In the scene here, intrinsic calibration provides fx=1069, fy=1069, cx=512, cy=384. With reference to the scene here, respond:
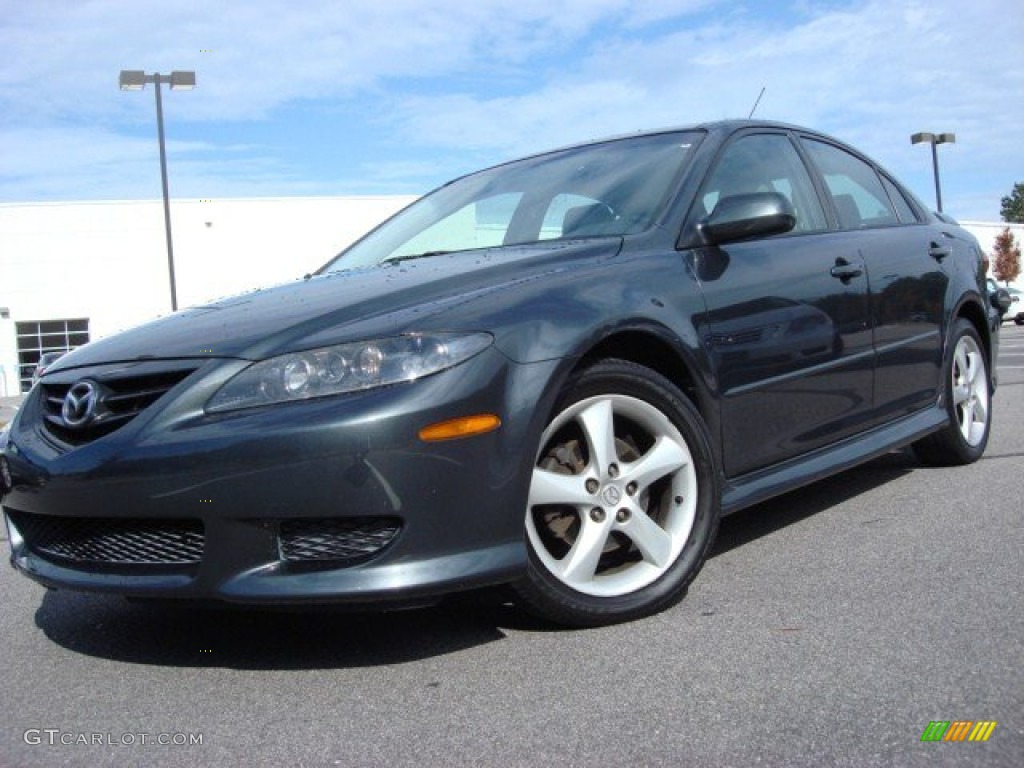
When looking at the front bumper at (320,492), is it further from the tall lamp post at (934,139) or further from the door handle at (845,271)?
the tall lamp post at (934,139)

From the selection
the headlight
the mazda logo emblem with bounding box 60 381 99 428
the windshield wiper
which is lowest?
the mazda logo emblem with bounding box 60 381 99 428

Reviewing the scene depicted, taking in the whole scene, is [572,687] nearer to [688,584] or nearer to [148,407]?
[688,584]

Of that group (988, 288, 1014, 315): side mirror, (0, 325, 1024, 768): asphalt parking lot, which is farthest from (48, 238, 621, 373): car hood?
(988, 288, 1014, 315): side mirror

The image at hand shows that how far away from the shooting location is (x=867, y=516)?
4219 millimetres

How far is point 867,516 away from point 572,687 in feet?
6.92

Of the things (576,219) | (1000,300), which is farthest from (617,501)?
(1000,300)

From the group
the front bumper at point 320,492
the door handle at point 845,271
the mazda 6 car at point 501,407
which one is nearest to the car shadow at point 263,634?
the front bumper at point 320,492

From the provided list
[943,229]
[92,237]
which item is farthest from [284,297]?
[92,237]

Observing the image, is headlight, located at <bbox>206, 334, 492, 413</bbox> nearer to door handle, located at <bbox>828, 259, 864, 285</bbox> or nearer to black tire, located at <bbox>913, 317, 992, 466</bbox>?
door handle, located at <bbox>828, 259, 864, 285</bbox>

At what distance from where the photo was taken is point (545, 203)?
400cm

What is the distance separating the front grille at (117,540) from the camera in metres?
2.69

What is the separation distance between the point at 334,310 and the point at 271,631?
100 centimetres

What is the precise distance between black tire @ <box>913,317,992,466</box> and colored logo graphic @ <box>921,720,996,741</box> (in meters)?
2.97

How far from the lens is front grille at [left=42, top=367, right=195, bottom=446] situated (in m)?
2.79
